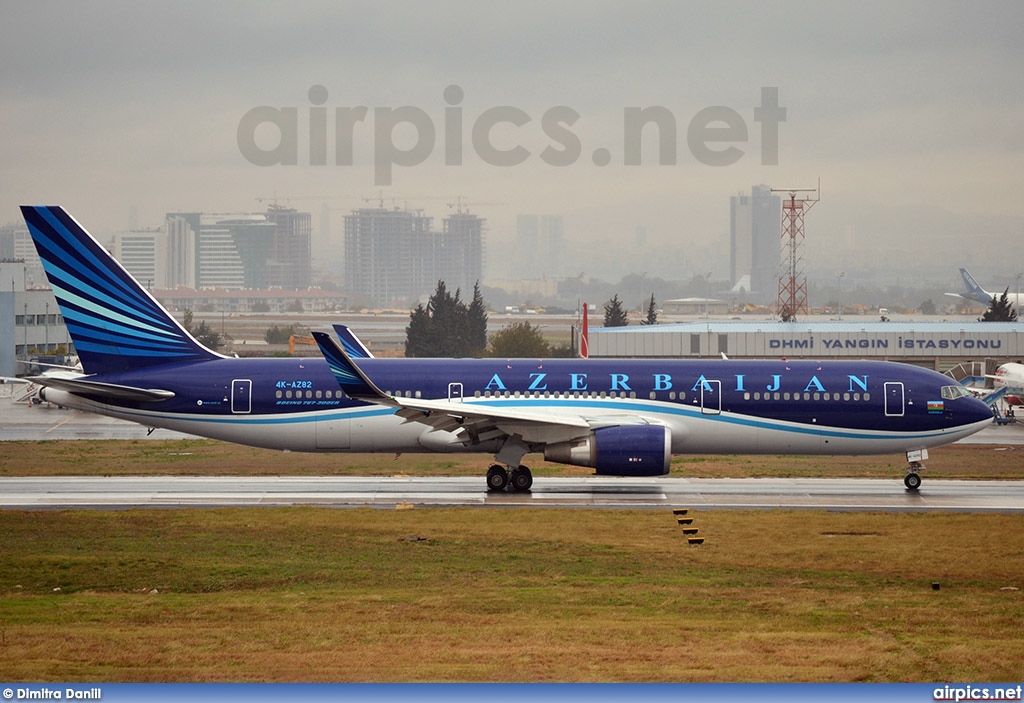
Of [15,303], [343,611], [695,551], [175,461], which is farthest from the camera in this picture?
[15,303]

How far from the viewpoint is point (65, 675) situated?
54.3ft

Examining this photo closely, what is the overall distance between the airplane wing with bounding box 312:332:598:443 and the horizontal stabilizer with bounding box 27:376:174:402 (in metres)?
6.81

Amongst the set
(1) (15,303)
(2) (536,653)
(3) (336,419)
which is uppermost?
(1) (15,303)

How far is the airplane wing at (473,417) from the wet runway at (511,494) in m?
1.94

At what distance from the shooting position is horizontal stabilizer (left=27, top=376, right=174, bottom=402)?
35.7m

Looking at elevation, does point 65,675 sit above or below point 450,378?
below

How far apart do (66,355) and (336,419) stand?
84.3 metres

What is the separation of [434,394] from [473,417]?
11.9ft

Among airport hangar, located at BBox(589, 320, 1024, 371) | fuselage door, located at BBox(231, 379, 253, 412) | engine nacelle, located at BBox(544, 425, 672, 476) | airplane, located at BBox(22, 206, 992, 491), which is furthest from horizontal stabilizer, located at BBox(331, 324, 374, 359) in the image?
airport hangar, located at BBox(589, 320, 1024, 371)

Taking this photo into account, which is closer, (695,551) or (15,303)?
(695,551)

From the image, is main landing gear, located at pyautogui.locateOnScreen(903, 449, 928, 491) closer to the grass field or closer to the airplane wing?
the grass field

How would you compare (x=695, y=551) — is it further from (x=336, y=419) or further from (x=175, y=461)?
(x=175, y=461)

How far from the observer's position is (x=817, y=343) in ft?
308

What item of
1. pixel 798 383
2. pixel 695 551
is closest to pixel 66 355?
pixel 798 383
